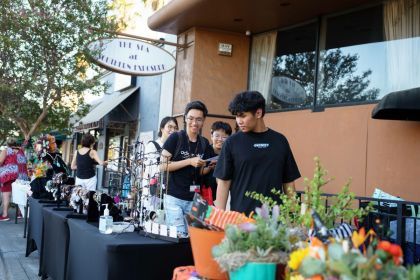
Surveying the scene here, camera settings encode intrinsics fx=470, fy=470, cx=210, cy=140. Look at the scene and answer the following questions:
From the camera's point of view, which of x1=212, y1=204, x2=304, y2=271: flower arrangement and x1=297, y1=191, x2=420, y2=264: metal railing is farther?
x1=297, y1=191, x2=420, y2=264: metal railing

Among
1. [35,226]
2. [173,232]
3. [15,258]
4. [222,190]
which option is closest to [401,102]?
[222,190]

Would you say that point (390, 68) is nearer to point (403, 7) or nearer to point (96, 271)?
point (403, 7)

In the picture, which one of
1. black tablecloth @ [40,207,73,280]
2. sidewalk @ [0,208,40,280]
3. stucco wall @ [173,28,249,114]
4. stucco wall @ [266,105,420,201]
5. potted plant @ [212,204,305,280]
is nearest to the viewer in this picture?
potted plant @ [212,204,305,280]

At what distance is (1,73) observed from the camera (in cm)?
1141

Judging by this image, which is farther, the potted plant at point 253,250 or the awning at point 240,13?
the awning at point 240,13

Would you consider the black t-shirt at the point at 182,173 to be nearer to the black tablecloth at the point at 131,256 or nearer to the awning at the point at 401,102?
the black tablecloth at the point at 131,256

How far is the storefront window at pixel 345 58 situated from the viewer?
6.94m

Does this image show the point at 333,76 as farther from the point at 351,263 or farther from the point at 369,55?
the point at 351,263

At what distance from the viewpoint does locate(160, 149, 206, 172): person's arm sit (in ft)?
12.4

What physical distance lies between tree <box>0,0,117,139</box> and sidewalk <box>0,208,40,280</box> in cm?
370

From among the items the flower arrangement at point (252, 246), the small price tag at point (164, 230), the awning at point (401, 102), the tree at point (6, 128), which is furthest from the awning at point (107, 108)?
the flower arrangement at point (252, 246)

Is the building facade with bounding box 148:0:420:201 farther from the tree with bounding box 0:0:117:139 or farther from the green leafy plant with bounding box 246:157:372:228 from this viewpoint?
the green leafy plant with bounding box 246:157:372:228

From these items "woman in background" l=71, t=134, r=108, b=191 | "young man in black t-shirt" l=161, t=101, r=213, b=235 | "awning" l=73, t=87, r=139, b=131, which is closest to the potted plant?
"young man in black t-shirt" l=161, t=101, r=213, b=235

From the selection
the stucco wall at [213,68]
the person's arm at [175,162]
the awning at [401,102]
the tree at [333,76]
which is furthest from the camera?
the stucco wall at [213,68]
